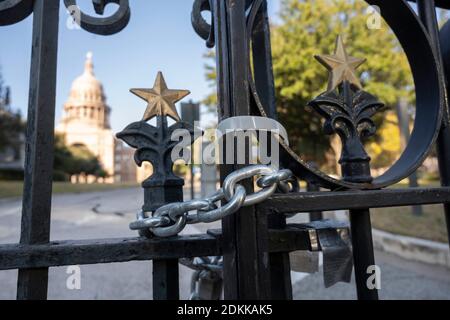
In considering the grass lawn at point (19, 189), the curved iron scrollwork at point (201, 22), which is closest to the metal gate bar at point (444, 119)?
the curved iron scrollwork at point (201, 22)

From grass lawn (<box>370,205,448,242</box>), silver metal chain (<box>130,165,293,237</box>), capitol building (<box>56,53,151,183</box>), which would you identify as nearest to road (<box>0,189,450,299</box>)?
grass lawn (<box>370,205,448,242</box>)

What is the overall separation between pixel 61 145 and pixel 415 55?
33.2 meters

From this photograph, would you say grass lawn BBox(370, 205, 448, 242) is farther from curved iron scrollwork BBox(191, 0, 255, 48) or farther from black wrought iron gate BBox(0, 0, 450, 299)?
curved iron scrollwork BBox(191, 0, 255, 48)

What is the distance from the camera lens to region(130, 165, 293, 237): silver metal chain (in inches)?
21.5

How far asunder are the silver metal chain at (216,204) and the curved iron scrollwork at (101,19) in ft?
1.55

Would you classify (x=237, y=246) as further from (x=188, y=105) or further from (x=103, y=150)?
(x=103, y=150)

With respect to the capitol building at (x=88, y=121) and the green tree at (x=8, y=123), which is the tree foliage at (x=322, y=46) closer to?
the green tree at (x=8, y=123)

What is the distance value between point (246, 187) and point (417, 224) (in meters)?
Result: 4.95

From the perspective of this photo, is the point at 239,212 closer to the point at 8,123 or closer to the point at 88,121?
the point at 8,123

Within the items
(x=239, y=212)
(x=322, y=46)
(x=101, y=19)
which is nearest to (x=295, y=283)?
(x=239, y=212)

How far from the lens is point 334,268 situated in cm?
79

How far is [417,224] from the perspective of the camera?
4.55 meters

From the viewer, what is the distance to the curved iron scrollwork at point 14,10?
667 mm
